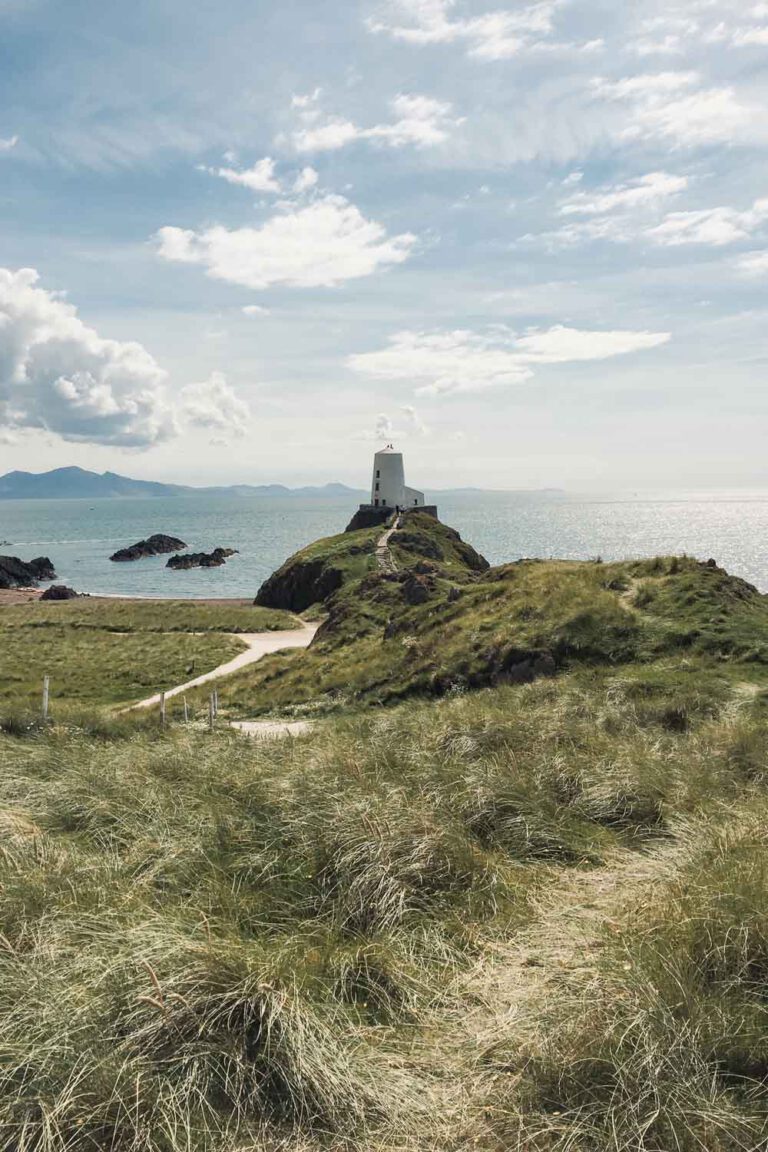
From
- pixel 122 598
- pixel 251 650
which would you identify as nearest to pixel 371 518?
pixel 122 598

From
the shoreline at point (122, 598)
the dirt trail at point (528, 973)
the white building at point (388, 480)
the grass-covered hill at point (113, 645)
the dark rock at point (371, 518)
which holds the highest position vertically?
the white building at point (388, 480)

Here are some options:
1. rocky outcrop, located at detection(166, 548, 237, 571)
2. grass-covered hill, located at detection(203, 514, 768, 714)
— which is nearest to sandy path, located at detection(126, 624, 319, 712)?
grass-covered hill, located at detection(203, 514, 768, 714)

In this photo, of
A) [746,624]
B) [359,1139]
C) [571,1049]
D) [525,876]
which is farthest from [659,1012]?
[746,624]

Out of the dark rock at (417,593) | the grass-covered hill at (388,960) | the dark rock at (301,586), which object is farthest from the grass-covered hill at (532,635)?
the dark rock at (301,586)

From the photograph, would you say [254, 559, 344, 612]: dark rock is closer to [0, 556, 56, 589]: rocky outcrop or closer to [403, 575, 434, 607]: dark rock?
[403, 575, 434, 607]: dark rock

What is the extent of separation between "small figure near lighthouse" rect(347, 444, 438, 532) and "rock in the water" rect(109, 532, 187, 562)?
213 feet

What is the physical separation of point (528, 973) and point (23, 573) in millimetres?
117875

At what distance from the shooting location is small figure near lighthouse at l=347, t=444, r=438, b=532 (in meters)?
97.2

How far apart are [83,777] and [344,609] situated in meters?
36.5

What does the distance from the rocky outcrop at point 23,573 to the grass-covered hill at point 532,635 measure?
80.6 m

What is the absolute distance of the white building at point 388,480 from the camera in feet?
325

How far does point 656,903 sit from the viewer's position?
5363mm

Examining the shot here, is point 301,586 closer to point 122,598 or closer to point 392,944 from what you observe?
point 122,598

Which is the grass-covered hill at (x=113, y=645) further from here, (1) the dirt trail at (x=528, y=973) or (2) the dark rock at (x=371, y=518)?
(2) the dark rock at (x=371, y=518)
